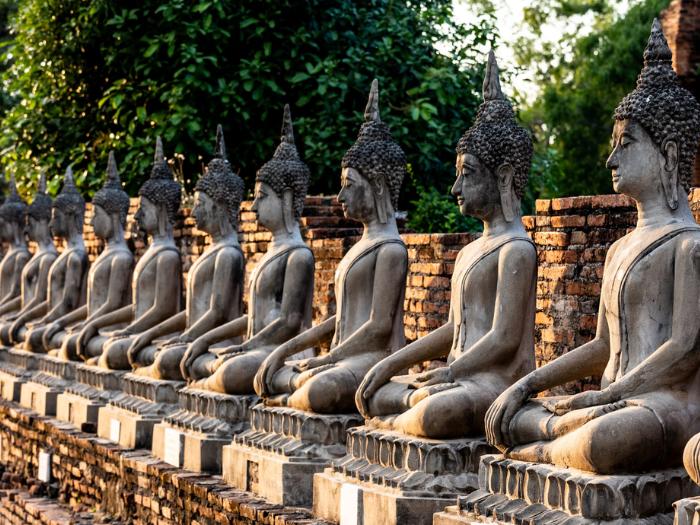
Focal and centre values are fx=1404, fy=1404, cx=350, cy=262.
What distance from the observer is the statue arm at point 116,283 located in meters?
11.2

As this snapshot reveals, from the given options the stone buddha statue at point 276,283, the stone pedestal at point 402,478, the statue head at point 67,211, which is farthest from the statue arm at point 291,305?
the statue head at point 67,211

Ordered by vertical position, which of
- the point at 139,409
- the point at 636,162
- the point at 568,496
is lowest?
the point at 139,409

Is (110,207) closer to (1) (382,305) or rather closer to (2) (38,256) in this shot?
(2) (38,256)

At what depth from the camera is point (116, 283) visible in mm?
11305

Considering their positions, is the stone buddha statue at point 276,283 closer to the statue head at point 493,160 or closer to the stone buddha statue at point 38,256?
the statue head at point 493,160

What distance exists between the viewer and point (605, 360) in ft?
17.6

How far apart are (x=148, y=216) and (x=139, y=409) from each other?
166cm

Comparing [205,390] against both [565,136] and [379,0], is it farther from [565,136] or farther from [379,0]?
[565,136]

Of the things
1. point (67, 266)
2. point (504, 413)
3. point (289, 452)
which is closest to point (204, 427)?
point (289, 452)

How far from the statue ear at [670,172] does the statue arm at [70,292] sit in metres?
8.45

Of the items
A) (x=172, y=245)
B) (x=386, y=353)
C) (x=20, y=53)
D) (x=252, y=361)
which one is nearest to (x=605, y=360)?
(x=386, y=353)

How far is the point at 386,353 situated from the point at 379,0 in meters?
7.50

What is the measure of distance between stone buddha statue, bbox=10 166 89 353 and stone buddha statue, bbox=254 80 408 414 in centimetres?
576

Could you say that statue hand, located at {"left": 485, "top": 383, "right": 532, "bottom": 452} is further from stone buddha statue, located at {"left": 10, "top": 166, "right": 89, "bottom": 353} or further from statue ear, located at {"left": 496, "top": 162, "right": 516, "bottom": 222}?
stone buddha statue, located at {"left": 10, "top": 166, "right": 89, "bottom": 353}
